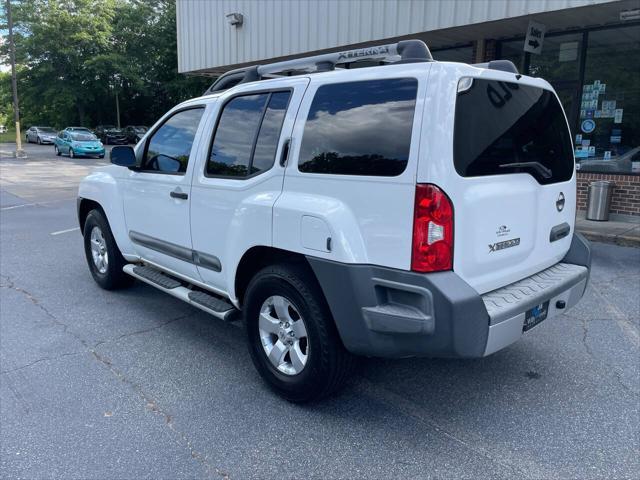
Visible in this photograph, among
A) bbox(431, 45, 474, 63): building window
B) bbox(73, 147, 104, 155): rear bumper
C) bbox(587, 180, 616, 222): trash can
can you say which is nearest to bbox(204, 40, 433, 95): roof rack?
bbox(587, 180, 616, 222): trash can

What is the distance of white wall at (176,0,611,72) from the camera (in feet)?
31.5

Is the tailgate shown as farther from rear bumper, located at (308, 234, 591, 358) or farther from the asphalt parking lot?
the asphalt parking lot

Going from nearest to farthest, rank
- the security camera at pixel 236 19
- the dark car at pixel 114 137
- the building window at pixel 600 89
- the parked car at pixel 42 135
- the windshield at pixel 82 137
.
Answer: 1. the building window at pixel 600 89
2. the security camera at pixel 236 19
3. the windshield at pixel 82 137
4. the dark car at pixel 114 137
5. the parked car at pixel 42 135

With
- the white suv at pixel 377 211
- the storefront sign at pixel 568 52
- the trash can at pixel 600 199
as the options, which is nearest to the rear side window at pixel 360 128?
the white suv at pixel 377 211

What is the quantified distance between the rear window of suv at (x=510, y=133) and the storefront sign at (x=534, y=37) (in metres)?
6.94

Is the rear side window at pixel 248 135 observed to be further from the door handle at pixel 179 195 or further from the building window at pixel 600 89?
the building window at pixel 600 89

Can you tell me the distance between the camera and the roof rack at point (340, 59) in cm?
299

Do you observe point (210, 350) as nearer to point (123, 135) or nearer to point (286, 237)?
point (286, 237)

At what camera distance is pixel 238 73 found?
4215mm

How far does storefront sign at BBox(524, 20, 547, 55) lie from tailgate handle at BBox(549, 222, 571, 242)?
23.9ft

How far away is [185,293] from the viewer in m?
4.14

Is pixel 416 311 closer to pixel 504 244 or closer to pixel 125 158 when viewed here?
pixel 504 244

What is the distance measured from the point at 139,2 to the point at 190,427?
45998mm

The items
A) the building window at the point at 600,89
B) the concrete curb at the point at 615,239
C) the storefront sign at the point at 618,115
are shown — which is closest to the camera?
the concrete curb at the point at 615,239
